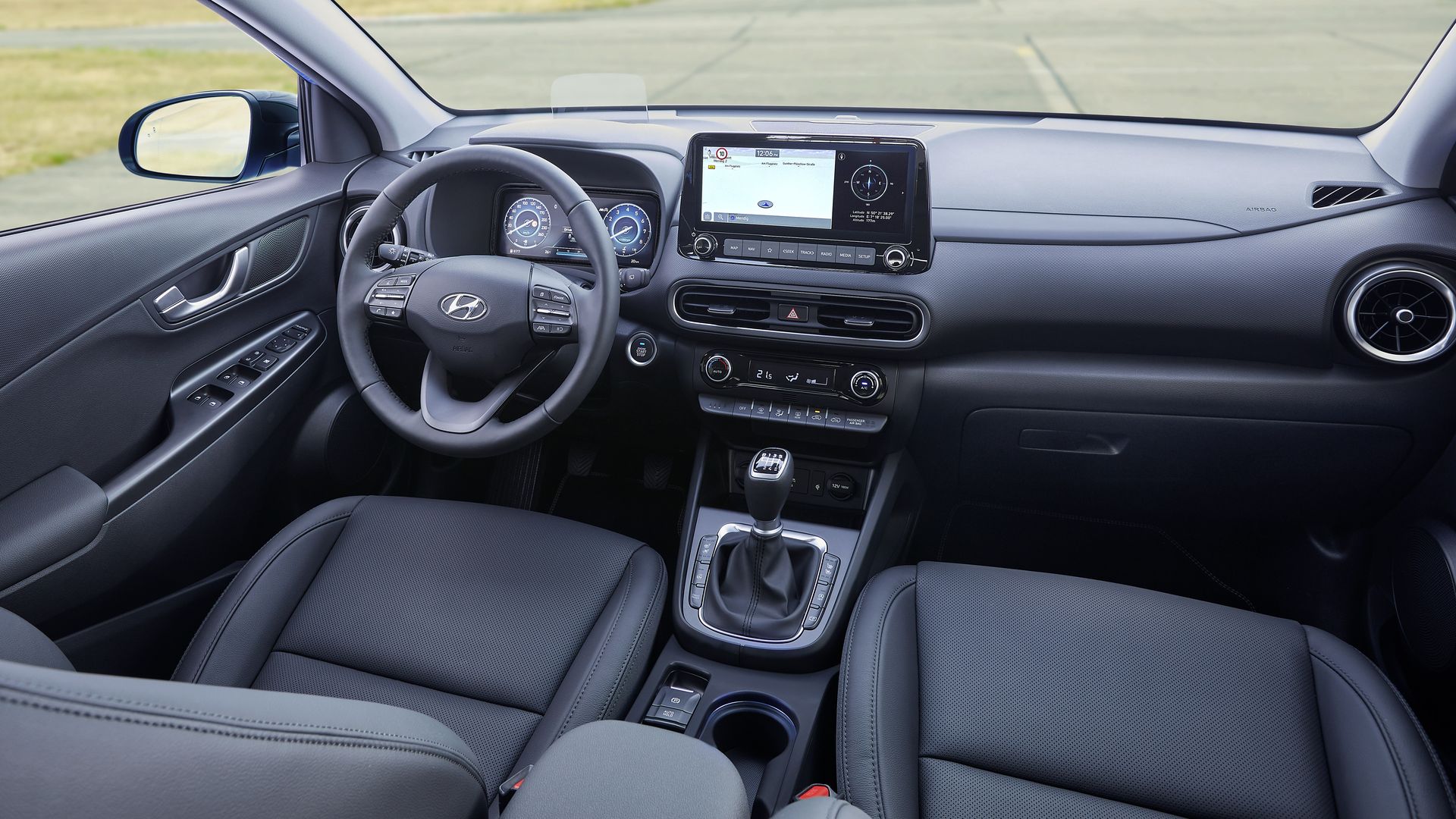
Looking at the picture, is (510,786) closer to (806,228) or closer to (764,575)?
(764,575)

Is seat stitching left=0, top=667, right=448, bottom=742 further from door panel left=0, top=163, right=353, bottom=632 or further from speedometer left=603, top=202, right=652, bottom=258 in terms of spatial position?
speedometer left=603, top=202, right=652, bottom=258

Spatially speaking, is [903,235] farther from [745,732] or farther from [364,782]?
[364,782]

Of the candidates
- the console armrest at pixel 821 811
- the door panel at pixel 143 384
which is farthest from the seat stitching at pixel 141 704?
the door panel at pixel 143 384

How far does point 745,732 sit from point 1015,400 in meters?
0.91

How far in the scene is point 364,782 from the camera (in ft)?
2.21

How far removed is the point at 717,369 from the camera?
6.94ft

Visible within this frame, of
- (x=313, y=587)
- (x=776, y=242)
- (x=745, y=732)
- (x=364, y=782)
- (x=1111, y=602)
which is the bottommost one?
(x=745, y=732)

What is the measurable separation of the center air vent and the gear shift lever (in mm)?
292

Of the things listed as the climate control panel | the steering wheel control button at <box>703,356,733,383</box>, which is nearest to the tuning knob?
the climate control panel

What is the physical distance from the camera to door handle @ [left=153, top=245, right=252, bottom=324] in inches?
73.0

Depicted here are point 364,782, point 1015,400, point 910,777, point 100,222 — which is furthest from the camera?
point 1015,400

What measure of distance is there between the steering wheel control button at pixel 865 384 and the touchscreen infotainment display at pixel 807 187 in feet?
1.00

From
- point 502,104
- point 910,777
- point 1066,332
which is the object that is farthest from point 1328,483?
point 502,104

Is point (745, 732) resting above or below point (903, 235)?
below
